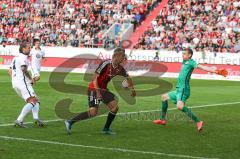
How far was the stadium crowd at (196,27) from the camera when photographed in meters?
40.6

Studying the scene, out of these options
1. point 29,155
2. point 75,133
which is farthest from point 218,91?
point 29,155

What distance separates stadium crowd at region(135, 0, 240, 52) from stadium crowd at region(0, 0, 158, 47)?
10.7ft

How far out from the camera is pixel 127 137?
508 inches

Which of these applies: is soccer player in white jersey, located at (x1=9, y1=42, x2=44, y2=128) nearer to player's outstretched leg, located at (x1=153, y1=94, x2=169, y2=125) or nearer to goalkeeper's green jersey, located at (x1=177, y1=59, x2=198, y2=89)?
player's outstretched leg, located at (x1=153, y1=94, x2=169, y2=125)

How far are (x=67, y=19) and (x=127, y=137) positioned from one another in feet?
122

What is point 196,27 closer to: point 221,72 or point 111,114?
point 221,72

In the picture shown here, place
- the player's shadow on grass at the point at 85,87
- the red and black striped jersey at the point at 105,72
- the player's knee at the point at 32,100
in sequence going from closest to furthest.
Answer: the red and black striped jersey at the point at 105,72 → the player's knee at the point at 32,100 → the player's shadow on grass at the point at 85,87

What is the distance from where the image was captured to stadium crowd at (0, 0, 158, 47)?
46656 millimetres

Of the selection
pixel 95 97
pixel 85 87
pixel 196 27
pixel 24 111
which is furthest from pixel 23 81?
pixel 196 27

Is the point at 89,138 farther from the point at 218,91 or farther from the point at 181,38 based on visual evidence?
the point at 181,38

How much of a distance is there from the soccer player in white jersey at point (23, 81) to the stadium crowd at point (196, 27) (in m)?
26.8

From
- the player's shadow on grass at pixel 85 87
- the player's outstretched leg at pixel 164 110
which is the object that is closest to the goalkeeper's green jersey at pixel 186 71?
the player's outstretched leg at pixel 164 110

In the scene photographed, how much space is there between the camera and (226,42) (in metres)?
40.1

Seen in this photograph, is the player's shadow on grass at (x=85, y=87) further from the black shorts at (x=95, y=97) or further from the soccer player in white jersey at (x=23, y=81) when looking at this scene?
the black shorts at (x=95, y=97)
